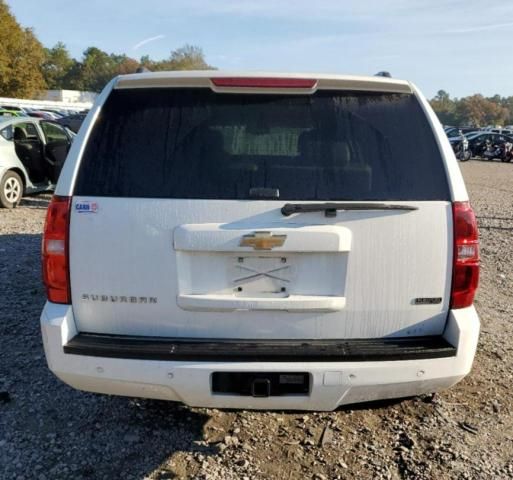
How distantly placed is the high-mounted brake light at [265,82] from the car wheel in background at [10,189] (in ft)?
29.2

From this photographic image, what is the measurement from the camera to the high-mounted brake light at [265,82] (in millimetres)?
2637

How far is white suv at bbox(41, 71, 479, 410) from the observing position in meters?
2.50

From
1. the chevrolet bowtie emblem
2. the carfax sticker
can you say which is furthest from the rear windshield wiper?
the carfax sticker

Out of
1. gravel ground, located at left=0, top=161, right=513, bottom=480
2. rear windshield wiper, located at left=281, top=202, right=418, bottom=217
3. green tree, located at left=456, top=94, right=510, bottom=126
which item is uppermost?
rear windshield wiper, located at left=281, top=202, right=418, bottom=217

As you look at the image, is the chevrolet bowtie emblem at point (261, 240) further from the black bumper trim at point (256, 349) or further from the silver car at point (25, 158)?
the silver car at point (25, 158)

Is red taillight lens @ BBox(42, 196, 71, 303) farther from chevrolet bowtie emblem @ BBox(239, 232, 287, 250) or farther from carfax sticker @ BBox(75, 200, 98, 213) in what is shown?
chevrolet bowtie emblem @ BBox(239, 232, 287, 250)

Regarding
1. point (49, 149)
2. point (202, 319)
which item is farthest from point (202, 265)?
point (49, 149)

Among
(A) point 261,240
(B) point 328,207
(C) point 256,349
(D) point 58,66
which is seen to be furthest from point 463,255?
(D) point 58,66

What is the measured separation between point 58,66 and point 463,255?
135 metres

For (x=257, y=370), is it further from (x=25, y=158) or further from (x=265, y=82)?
(x=25, y=158)

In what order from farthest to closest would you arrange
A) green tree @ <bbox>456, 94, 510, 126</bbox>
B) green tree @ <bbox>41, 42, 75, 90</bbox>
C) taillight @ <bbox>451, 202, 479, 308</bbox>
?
1. green tree @ <bbox>456, 94, 510, 126</bbox>
2. green tree @ <bbox>41, 42, 75, 90</bbox>
3. taillight @ <bbox>451, 202, 479, 308</bbox>

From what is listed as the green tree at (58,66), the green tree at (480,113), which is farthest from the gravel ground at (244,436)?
the green tree at (480,113)

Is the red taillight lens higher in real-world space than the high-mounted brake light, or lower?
lower

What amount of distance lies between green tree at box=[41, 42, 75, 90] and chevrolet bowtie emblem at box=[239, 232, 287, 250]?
12730 centimetres
